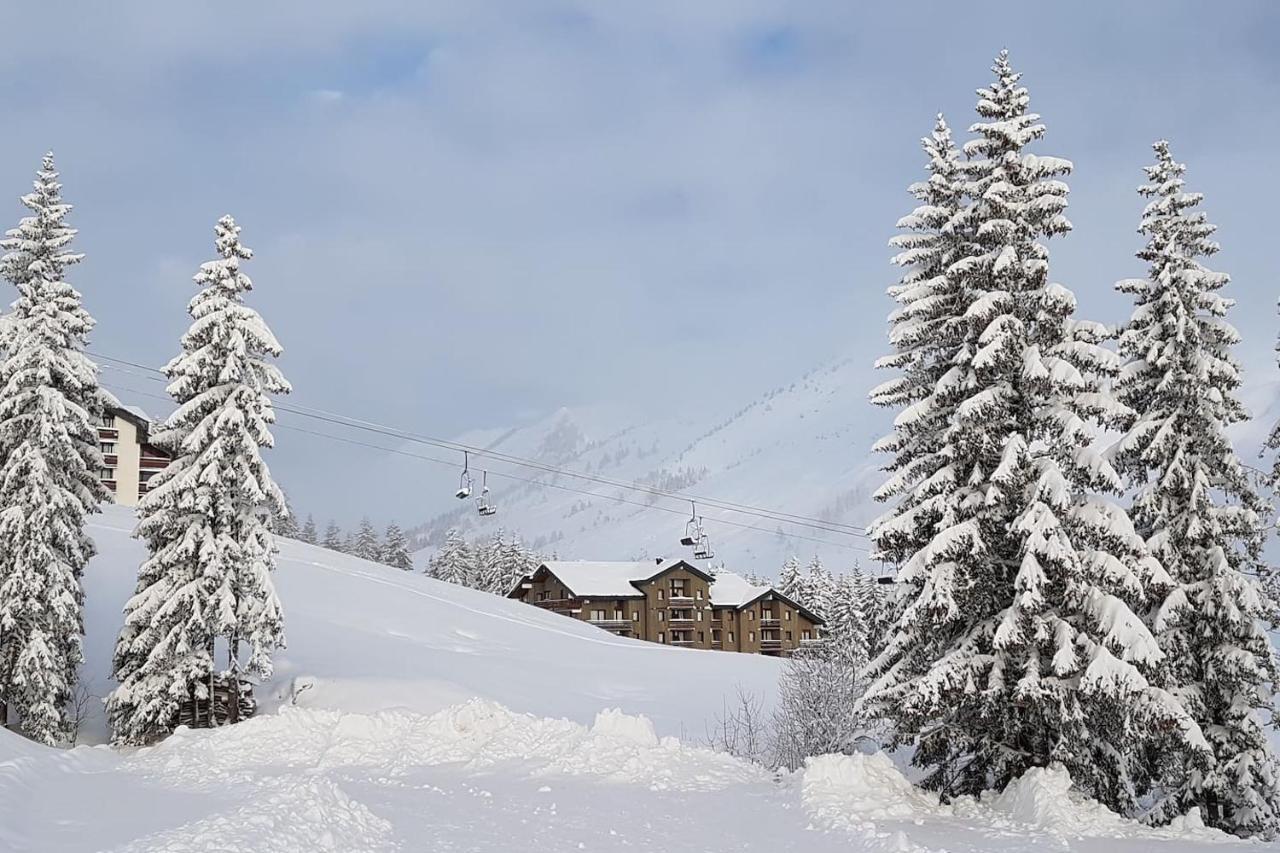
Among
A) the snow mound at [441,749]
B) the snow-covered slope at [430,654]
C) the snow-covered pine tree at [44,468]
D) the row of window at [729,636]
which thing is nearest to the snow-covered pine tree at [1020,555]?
the snow mound at [441,749]

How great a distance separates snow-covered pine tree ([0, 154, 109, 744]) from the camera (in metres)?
25.8

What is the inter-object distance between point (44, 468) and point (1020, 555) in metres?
24.4

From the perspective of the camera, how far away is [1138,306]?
2205 cm

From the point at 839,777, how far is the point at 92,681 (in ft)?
89.1

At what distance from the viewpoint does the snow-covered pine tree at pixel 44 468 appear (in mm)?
25781

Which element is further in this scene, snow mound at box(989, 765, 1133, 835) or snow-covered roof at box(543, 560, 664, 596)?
snow-covered roof at box(543, 560, 664, 596)

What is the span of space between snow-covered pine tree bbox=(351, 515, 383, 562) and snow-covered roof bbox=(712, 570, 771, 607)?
3919cm

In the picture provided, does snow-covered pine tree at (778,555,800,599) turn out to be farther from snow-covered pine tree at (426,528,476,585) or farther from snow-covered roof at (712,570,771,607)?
snow-covered pine tree at (426,528,476,585)

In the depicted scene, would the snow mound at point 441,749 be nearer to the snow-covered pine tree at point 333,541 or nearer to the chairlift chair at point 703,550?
the chairlift chair at point 703,550

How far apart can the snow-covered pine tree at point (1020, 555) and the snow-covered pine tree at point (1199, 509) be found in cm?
293

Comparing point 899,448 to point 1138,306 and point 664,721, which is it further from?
point 664,721

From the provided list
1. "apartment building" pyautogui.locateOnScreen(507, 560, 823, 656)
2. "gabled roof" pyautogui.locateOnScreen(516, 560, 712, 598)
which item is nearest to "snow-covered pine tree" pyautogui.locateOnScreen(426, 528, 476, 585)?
"apartment building" pyautogui.locateOnScreen(507, 560, 823, 656)

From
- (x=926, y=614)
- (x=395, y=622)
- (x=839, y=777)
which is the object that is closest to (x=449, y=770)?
(x=839, y=777)

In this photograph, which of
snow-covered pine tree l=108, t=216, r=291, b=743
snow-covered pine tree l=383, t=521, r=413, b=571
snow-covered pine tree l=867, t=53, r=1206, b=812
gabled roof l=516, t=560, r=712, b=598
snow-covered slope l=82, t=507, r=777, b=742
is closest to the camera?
snow-covered pine tree l=867, t=53, r=1206, b=812
